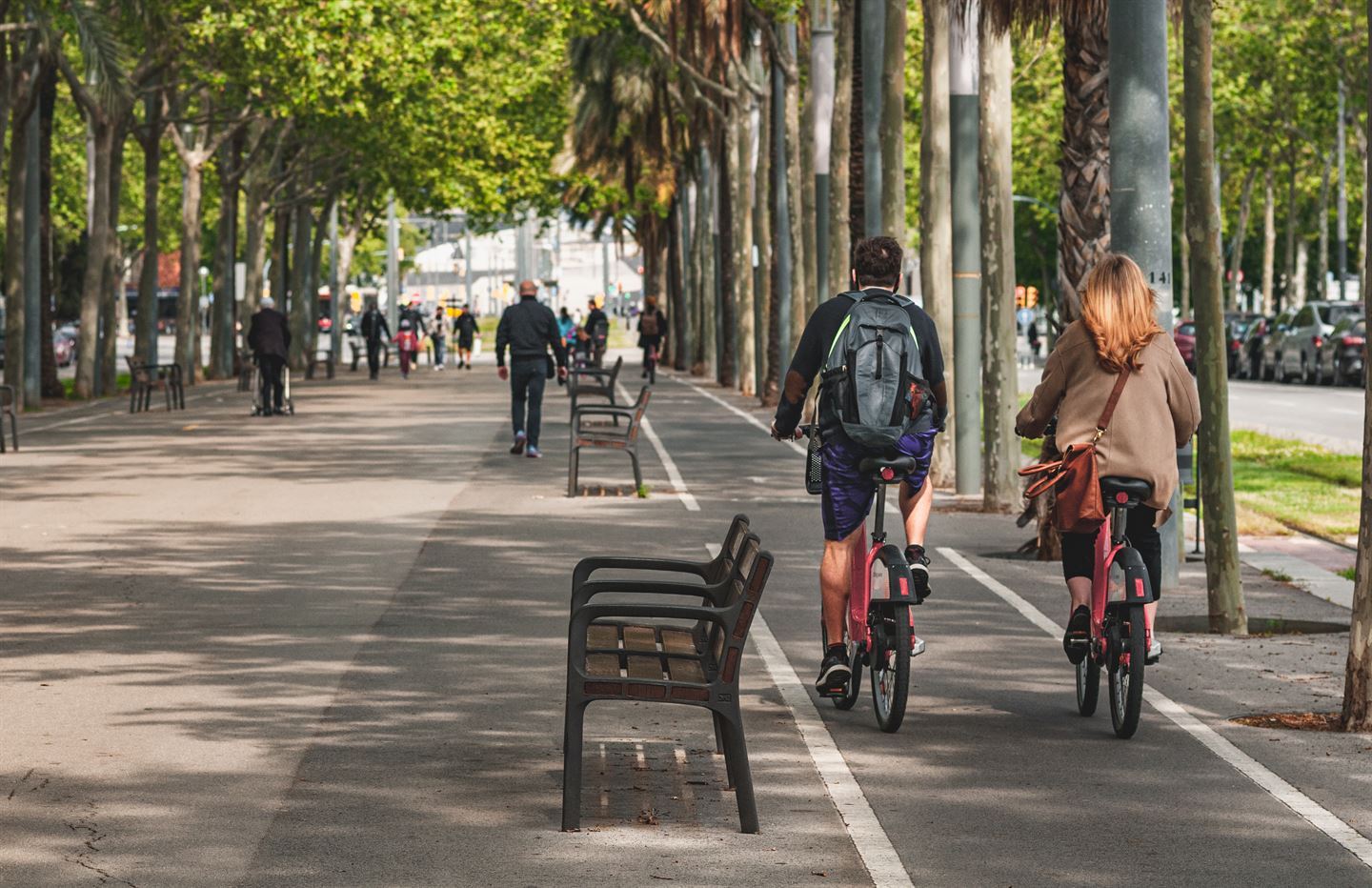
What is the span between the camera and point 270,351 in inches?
1364

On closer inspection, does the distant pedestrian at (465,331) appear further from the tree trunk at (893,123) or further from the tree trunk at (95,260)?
the tree trunk at (893,123)

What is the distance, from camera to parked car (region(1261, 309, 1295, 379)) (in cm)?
5253

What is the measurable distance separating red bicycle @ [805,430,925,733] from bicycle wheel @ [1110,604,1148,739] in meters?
0.69

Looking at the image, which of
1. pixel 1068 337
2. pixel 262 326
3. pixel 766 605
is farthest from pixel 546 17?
pixel 1068 337

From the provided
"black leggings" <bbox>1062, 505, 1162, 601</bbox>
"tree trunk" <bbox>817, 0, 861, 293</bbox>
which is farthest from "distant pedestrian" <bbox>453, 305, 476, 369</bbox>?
"black leggings" <bbox>1062, 505, 1162, 601</bbox>

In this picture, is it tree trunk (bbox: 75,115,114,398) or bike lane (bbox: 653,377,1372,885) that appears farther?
tree trunk (bbox: 75,115,114,398)

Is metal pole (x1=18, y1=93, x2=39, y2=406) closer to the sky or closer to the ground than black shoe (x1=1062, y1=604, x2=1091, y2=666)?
closer to the sky

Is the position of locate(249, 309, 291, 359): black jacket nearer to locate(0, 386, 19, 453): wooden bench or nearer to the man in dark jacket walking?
the man in dark jacket walking

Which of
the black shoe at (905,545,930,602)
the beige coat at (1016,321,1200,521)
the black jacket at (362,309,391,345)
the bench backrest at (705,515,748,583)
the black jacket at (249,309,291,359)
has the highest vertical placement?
the black jacket at (362,309,391,345)

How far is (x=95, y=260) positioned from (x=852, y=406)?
111 feet

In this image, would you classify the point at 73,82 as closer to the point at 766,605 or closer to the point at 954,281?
the point at 954,281

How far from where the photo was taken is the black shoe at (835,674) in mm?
8852

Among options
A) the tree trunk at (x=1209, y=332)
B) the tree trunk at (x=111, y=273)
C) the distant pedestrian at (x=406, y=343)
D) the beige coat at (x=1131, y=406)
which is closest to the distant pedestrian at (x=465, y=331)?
the distant pedestrian at (x=406, y=343)

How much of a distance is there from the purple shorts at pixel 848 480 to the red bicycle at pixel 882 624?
5 centimetres
